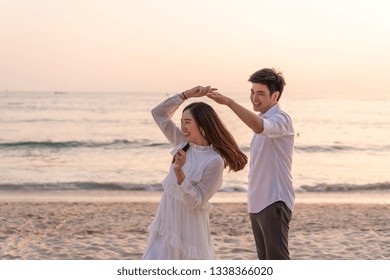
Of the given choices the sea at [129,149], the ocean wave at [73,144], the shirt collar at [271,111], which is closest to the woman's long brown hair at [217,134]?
the shirt collar at [271,111]

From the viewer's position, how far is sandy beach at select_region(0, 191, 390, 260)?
8062 mm

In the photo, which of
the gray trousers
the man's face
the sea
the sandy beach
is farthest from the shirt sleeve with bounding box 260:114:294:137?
the sea

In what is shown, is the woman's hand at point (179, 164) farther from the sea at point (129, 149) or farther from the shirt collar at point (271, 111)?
the sea at point (129, 149)

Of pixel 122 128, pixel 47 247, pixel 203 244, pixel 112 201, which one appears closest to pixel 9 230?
pixel 47 247

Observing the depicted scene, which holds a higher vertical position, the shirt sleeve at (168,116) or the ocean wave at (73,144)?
the shirt sleeve at (168,116)

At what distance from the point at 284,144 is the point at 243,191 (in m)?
11.1

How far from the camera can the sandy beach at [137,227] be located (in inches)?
317

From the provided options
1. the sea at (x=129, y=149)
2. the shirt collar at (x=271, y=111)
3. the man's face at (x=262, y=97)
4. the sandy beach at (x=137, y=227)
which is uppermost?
the man's face at (x=262, y=97)

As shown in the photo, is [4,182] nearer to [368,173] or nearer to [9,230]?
[9,230]

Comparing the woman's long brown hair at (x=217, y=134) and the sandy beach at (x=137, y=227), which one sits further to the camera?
the sandy beach at (x=137, y=227)

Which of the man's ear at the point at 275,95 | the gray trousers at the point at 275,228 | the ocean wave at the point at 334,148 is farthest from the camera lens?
the ocean wave at the point at 334,148

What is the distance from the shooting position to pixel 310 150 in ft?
92.8

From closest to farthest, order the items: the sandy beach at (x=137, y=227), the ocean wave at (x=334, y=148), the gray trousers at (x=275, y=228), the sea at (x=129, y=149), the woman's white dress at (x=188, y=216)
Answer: the woman's white dress at (x=188, y=216)
the gray trousers at (x=275, y=228)
the sandy beach at (x=137, y=227)
the sea at (x=129, y=149)
the ocean wave at (x=334, y=148)

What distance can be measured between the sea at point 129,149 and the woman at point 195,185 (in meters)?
11.4
